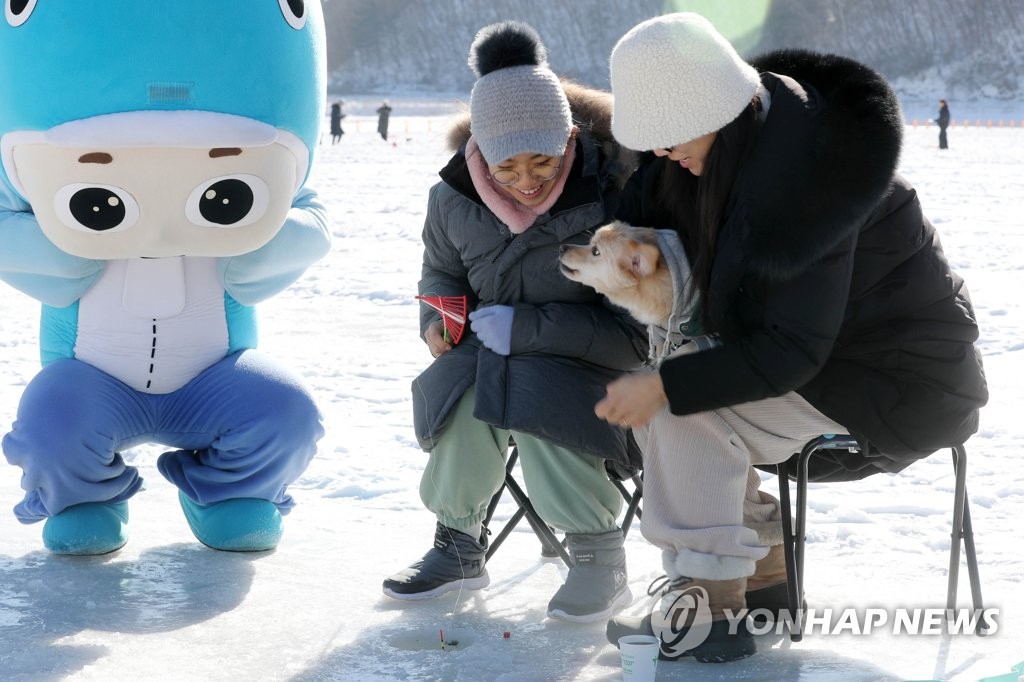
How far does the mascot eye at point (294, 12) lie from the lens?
10.4 ft

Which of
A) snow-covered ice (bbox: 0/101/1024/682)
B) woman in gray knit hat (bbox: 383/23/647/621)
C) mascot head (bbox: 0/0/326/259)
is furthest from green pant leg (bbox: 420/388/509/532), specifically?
mascot head (bbox: 0/0/326/259)

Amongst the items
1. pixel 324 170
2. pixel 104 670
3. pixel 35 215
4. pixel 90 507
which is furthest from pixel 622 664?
pixel 324 170

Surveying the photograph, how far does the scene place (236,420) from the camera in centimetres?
320

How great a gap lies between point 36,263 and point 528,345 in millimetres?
1279

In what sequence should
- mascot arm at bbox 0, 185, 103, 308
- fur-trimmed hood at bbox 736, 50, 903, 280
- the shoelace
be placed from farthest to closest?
1. mascot arm at bbox 0, 185, 103, 308
2. the shoelace
3. fur-trimmed hood at bbox 736, 50, 903, 280

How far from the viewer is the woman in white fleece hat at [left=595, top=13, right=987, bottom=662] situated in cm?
229

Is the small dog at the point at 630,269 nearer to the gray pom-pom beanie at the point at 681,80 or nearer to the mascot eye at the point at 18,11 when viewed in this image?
the gray pom-pom beanie at the point at 681,80

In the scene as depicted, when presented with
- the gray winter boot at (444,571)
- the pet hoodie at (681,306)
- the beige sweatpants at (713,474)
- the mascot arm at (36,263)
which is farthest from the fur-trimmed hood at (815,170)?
the mascot arm at (36,263)

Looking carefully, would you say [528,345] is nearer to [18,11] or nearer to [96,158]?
[96,158]

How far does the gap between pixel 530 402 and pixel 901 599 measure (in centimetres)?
99

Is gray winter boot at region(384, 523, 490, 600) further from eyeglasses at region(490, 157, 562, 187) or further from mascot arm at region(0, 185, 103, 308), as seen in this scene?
mascot arm at region(0, 185, 103, 308)

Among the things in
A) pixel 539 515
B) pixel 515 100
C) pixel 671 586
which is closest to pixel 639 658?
pixel 671 586

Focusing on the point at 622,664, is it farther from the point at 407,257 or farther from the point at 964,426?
the point at 407,257

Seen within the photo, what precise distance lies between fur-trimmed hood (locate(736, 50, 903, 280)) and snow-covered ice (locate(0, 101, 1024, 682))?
869 millimetres
